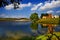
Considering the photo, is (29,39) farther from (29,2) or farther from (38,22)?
(29,2)

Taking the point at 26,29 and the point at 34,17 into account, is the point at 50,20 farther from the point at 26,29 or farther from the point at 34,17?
the point at 26,29

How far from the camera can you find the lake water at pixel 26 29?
143 cm

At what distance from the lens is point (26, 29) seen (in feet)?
4.72

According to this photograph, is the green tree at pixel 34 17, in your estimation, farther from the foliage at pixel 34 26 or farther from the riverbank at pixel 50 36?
the riverbank at pixel 50 36

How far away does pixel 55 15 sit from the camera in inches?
57.4

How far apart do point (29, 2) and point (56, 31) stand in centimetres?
44

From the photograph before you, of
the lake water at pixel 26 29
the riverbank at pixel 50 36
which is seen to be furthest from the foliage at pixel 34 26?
the riverbank at pixel 50 36

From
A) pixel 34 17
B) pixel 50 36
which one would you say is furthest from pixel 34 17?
pixel 50 36

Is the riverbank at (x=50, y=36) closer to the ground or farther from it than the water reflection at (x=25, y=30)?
closer to the ground

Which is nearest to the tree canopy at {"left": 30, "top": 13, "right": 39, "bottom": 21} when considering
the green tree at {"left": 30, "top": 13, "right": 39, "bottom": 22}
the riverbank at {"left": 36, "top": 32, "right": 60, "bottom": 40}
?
the green tree at {"left": 30, "top": 13, "right": 39, "bottom": 22}

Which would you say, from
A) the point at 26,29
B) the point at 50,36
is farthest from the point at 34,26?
the point at 50,36

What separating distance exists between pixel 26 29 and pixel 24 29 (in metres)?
Result: 0.02

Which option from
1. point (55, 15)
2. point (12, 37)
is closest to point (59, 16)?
point (55, 15)

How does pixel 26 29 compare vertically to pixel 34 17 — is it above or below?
below
